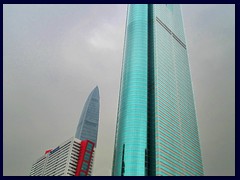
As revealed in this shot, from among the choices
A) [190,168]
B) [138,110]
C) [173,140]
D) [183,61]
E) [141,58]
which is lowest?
[190,168]

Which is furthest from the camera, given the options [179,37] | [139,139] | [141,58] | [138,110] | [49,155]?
[179,37]

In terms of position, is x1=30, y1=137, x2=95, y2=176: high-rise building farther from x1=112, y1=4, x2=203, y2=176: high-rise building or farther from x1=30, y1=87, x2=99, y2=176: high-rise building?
x1=112, y1=4, x2=203, y2=176: high-rise building

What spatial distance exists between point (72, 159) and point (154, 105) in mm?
51348

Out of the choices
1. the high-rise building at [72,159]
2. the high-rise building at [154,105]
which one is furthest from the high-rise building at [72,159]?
the high-rise building at [154,105]

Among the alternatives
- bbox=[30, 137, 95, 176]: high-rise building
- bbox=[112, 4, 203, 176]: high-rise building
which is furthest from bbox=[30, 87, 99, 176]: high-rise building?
bbox=[112, 4, 203, 176]: high-rise building

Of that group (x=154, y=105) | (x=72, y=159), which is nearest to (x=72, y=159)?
(x=72, y=159)

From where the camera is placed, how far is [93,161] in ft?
490

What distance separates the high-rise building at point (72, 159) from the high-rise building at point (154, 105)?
33.0m

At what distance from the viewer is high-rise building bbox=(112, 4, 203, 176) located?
362ft

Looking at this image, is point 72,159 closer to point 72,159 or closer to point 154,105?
point 72,159

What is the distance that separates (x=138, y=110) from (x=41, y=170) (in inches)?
3381

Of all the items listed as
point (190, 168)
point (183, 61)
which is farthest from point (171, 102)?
point (183, 61)

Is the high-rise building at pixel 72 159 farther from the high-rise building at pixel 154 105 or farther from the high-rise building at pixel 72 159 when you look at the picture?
the high-rise building at pixel 154 105

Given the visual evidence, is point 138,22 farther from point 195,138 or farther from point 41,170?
point 41,170
